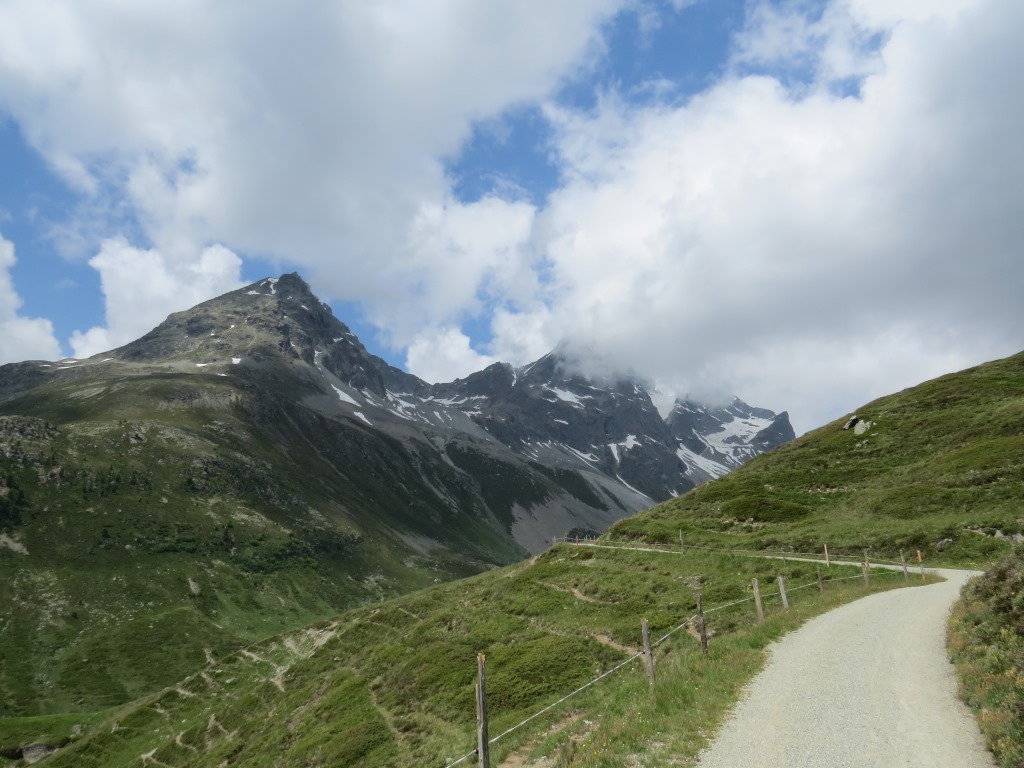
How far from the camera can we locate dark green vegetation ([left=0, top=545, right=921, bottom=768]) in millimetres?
19219

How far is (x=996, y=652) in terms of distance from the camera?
1655cm

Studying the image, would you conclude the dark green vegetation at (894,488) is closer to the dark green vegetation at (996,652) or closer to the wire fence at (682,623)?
the wire fence at (682,623)

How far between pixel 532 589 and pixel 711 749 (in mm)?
38407

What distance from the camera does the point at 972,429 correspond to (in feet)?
247

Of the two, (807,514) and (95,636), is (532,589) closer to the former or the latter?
(807,514)

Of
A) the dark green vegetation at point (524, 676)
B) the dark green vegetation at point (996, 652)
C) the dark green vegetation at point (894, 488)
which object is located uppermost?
the dark green vegetation at point (894, 488)

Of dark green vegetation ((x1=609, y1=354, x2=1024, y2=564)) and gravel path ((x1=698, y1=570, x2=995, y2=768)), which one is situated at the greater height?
dark green vegetation ((x1=609, y1=354, x2=1024, y2=564))

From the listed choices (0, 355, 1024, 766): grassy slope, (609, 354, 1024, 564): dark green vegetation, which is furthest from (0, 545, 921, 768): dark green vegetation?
(609, 354, 1024, 564): dark green vegetation

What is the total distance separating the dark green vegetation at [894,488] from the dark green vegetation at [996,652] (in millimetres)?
26914

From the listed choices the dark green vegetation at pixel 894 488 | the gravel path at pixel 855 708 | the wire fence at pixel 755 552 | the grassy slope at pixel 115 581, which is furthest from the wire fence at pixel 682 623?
the grassy slope at pixel 115 581

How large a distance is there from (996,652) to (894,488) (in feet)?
181

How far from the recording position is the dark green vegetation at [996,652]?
1224 centimetres

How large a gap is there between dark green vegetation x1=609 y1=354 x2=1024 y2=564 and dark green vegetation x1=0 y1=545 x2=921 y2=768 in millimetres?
12014

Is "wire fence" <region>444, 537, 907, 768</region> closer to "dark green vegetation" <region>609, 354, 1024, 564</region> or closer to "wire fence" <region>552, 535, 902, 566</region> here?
"wire fence" <region>552, 535, 902, 566</region>
